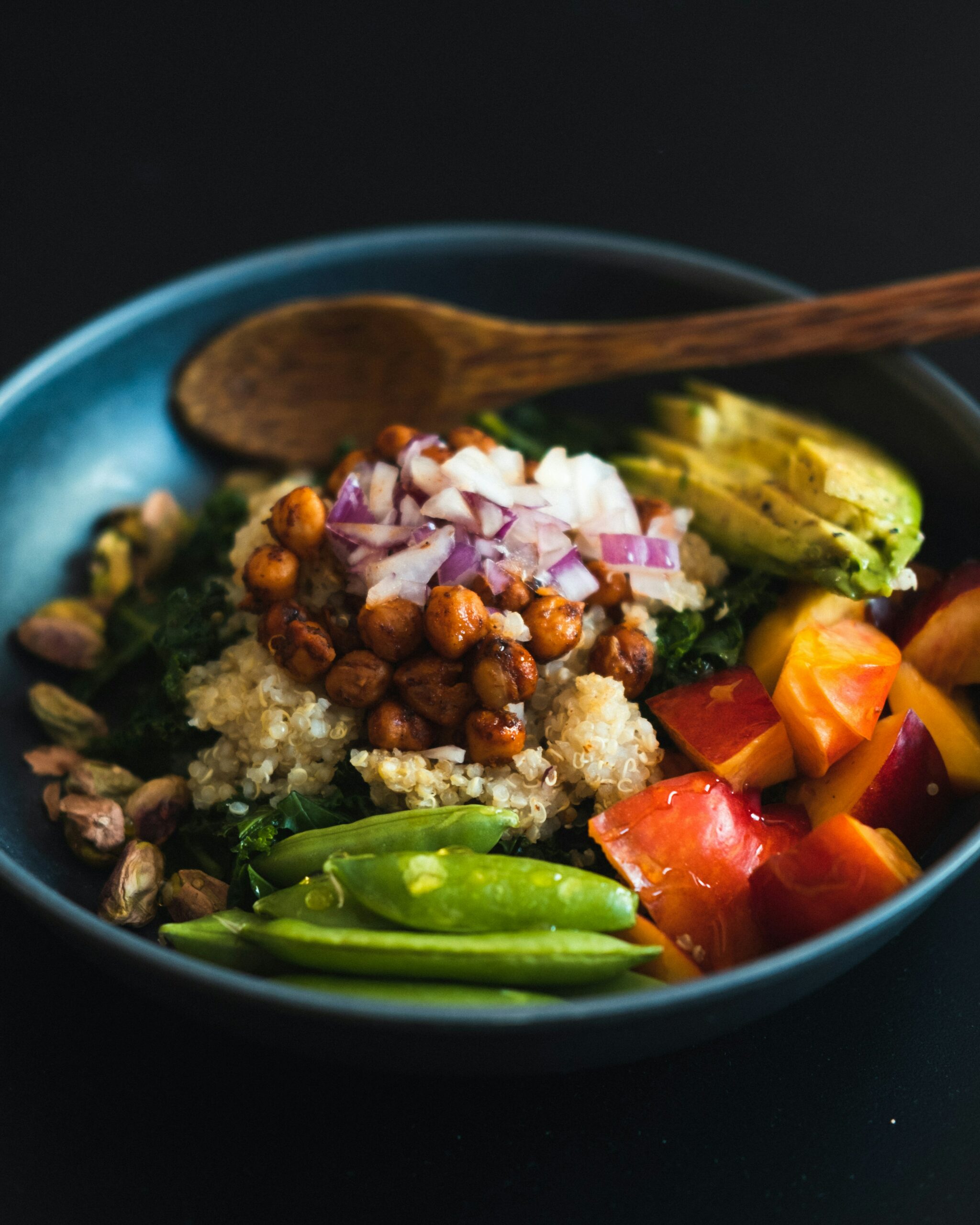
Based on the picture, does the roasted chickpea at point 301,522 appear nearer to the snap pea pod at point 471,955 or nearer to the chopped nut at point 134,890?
the chopped nut at point 134,890

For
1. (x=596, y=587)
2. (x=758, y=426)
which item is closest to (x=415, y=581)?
(x=596, y=587)

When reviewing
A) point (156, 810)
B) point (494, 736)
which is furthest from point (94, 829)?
point (494, 736)

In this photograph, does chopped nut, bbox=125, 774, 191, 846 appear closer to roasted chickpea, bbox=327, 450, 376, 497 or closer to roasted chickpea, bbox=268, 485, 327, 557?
roasted chickpea, bbox=268, 485, 327, 557

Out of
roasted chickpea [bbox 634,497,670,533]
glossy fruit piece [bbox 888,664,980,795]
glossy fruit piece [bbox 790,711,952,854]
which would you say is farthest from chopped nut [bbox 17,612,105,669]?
glossy fruit piece [bbox 888,664,980,795]

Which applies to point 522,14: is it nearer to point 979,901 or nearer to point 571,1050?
point 979,901

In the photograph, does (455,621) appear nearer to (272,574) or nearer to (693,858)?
(272,574)

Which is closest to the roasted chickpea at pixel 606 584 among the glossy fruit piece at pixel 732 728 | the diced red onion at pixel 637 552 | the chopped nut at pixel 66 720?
the diced red onion at pixel 637 552
